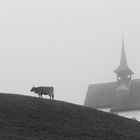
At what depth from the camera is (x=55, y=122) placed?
39094 mm

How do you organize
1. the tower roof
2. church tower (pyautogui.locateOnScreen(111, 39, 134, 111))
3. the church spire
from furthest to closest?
1. the tower roof
2. the church spire
3. church tower (pyautogui.locateOnScreen(111, 39, 134, 111))

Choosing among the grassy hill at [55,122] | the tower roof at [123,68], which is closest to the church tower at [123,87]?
the tower roof at [123,68]

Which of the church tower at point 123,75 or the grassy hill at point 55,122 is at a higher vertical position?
the grassy hill at point 55,122

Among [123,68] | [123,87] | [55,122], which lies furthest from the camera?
[123,68]

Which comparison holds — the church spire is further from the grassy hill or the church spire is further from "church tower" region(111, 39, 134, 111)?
the grassy hill

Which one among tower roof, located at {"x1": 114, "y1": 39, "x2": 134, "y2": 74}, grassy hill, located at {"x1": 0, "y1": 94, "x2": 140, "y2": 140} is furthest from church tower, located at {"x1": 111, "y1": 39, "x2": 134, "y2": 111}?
grassy hill, located at {"x1": 0, "y1": 94, "x2": 140, "y2": 140}

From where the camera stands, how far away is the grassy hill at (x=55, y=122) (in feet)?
115

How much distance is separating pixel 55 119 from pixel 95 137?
4.42 metres

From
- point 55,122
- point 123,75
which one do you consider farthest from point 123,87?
point 55,122

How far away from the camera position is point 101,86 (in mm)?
100000

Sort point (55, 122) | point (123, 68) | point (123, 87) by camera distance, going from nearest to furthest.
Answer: point (55, 122) < point (123, 87) < point (123, 68)

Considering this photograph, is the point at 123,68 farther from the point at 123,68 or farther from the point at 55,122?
the point at 55,122

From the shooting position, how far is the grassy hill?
1375 inches

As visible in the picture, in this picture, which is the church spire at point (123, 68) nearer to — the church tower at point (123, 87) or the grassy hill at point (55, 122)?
the church tower at point (123, 87)
